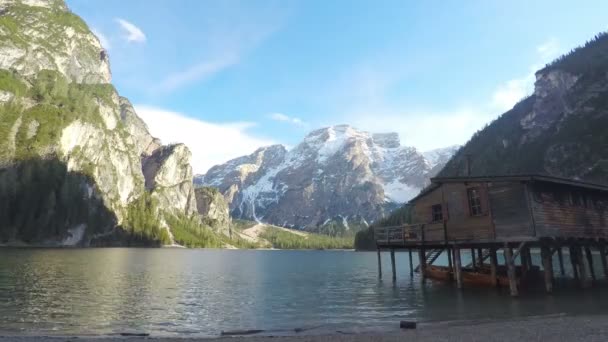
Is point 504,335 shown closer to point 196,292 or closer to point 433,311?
point 433,311

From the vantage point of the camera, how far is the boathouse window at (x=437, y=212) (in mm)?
42844

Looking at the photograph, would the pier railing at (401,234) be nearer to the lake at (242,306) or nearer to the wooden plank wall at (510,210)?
the lake at (242,306)

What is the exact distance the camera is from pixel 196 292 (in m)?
44.4

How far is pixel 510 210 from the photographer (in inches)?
1395

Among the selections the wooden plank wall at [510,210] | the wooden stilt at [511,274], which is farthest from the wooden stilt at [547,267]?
the wooden plank wall at [510,210]

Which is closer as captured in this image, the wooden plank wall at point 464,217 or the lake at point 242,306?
the lake at point 242,306

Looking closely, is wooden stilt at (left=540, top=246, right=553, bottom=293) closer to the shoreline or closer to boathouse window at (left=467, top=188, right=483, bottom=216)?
boathouse window at (left=467, top=188, right=483, bottom=216)

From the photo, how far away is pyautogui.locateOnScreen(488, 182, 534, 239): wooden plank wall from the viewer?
34438 millimetres

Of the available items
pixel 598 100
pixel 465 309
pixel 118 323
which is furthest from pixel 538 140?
pixel 118 323

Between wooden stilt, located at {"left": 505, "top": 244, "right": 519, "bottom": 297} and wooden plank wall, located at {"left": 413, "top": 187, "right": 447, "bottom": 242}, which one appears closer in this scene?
wooden stilt, located at {"left": 505, "top": 244, "right": 519, "bottom": 297}

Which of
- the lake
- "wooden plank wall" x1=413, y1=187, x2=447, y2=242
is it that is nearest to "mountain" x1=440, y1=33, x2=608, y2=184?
"wooden plank wall" x1=413, y1=187, x2=447, y2=242

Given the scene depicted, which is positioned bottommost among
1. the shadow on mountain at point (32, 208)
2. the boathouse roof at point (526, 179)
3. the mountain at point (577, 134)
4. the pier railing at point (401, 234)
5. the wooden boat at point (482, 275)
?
the wooden boat at point (482, 275)

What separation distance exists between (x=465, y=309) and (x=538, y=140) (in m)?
190

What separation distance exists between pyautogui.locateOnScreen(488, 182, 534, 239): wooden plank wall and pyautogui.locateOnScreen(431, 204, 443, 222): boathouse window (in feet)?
22.7
